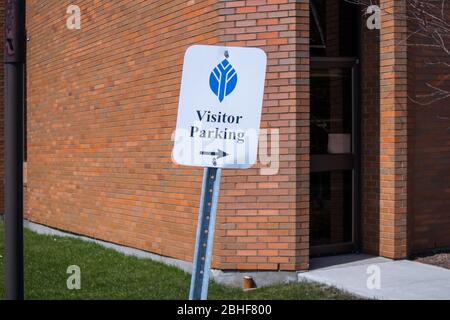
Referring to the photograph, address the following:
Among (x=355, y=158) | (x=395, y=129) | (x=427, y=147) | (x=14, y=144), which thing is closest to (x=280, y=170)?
(x=355, y=158)

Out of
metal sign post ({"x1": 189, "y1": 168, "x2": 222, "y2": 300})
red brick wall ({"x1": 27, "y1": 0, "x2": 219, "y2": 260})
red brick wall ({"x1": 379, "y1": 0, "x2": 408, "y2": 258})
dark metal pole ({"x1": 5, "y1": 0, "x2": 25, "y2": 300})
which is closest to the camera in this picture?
metal sign post ({"x1": 189, "y1": 168, "x2": 222, "y2": 300})

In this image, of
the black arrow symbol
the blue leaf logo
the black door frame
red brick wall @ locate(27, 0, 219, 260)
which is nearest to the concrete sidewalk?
the black door frame

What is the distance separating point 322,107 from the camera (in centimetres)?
852

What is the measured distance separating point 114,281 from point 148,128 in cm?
231

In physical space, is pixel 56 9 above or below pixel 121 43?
above

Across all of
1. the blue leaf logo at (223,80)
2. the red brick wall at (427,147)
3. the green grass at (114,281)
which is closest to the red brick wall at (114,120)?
the green grass at (114,281)

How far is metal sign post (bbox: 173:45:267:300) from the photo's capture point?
13.5 feet

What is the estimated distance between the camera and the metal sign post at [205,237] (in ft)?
13.5

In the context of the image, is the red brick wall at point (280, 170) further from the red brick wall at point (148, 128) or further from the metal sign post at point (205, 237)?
the metal sign post at point (205, 237)

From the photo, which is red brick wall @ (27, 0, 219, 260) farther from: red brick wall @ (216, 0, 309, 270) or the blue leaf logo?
the blue leaf logo

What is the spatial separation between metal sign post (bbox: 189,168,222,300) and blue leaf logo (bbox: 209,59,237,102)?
0.48 m
